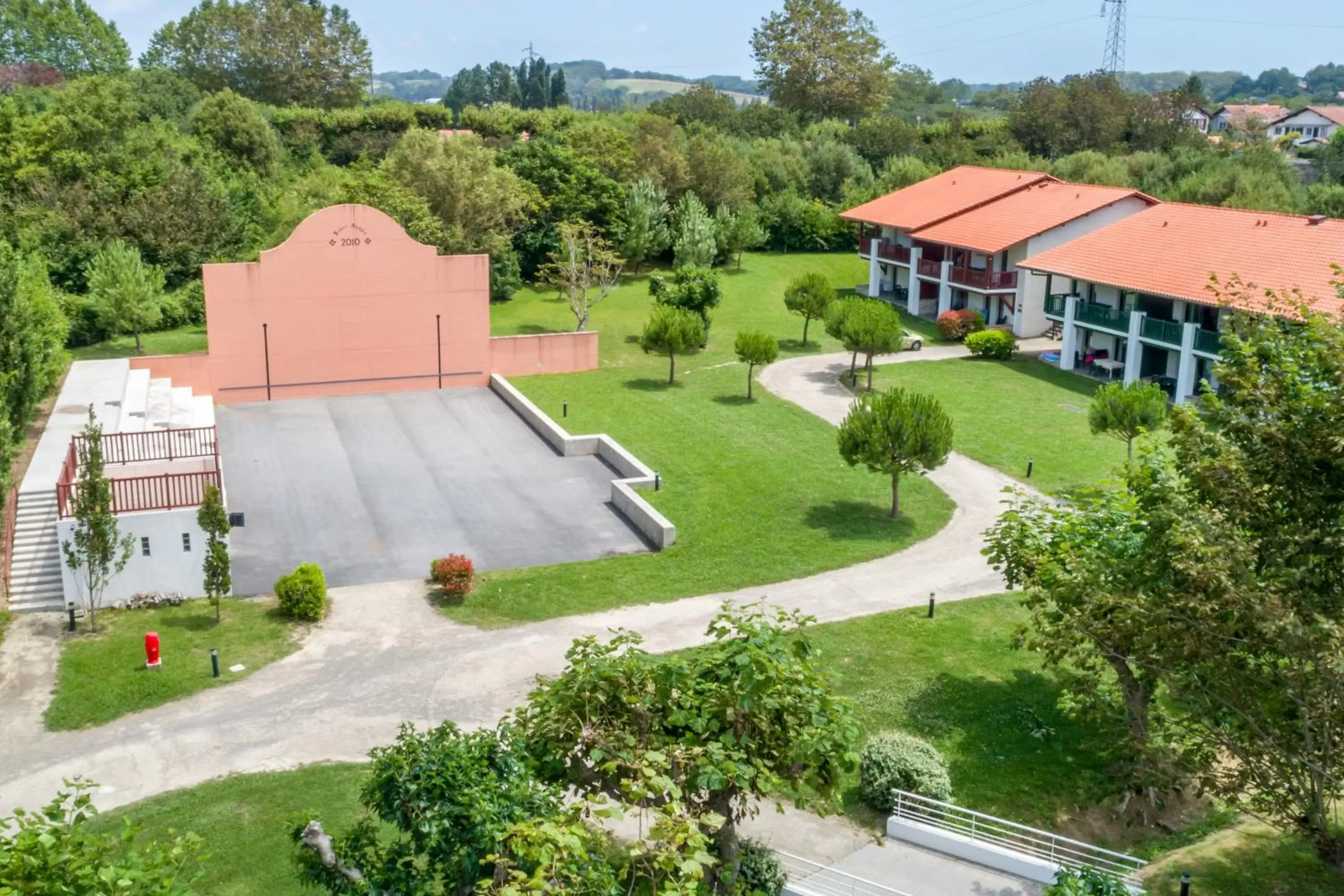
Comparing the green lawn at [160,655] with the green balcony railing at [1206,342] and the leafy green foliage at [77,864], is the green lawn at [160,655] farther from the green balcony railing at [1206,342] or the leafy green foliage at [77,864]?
the green balcony railing at [1206,342]

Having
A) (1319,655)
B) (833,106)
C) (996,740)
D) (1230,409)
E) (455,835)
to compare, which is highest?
(833,106)

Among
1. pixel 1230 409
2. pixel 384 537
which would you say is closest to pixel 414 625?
pixel 384 537

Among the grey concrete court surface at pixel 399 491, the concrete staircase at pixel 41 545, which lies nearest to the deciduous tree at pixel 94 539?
the concrete staircase at pixel 41 545

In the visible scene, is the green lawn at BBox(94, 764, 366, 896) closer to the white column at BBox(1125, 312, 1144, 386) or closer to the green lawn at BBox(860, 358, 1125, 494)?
the green lawn at BBox(860, 358, 1125, 494)

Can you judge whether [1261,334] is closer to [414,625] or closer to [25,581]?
[414,625]

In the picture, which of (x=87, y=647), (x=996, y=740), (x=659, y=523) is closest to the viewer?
(x=996, y=740)
